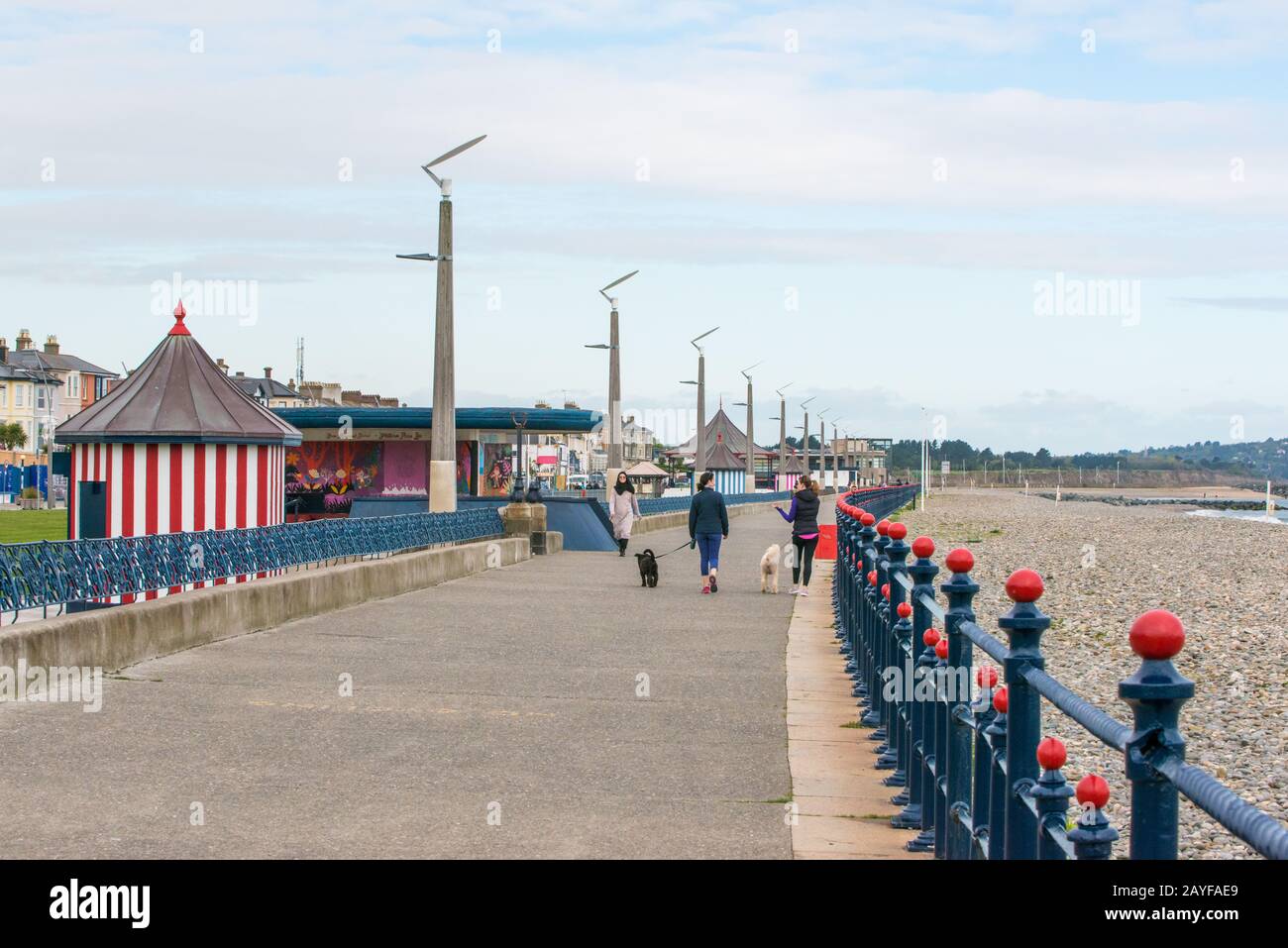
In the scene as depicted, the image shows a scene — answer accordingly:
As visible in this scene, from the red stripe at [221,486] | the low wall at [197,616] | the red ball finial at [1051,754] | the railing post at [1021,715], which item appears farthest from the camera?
the red stripe at [221,486]

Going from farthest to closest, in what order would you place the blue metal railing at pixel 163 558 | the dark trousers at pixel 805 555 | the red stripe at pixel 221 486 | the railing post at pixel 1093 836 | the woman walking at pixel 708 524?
the dark trousers at pixel 805 555 → the woman walking at pixel 708 524 → the red stripe at pixel 221 486 → the blue metal railing at pixel 163 558 → the railing post at pixel 1093 836

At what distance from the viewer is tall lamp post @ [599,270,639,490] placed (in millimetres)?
37250

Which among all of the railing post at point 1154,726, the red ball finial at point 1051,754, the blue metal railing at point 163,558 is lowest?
the blue metal railing at point 163,558

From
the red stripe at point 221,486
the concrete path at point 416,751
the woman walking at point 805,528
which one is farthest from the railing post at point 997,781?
the woman walking at point 805,528

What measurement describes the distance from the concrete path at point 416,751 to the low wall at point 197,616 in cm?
27

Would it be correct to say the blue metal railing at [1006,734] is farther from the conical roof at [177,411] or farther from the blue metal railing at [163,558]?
the conical roof at [177,411]

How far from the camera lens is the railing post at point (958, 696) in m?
5.97

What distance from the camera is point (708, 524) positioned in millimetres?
21266

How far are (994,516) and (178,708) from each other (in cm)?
8204

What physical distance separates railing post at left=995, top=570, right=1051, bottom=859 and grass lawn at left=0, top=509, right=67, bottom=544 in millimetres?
33367

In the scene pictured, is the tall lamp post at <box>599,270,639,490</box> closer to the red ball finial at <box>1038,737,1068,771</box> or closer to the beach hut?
the red ball finial at <box>1038,737,1068,771</box>

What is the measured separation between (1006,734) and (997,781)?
10.3 inches
